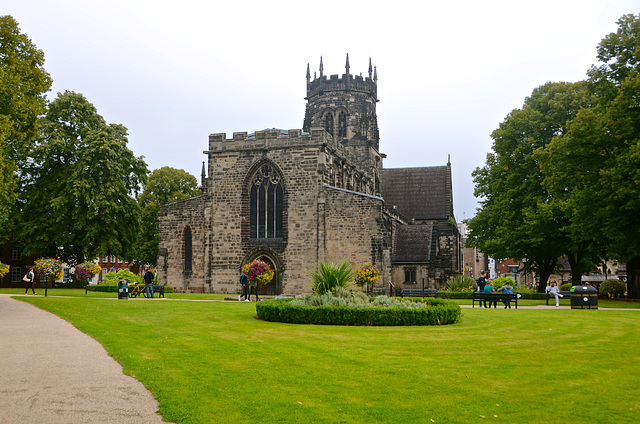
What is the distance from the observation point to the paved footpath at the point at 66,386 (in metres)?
7.73

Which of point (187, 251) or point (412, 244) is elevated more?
Result: point (412, 244)

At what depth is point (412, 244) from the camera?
49000 millimetres

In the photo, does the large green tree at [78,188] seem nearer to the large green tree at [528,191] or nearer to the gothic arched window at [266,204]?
the gothic arched window at [266,204]

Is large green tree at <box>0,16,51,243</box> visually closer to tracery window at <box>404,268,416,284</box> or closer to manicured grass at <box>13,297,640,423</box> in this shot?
manicured grass at <box>13,297,640,423</box>

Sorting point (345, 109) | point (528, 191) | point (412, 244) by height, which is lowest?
point (412, 244)

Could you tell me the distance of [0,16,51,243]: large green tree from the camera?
22.6 m

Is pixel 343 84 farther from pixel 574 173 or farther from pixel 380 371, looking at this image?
pixel 380 371

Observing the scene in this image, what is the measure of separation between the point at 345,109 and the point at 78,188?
2720 cm

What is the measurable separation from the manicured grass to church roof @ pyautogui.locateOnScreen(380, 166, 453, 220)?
4315 centimetres

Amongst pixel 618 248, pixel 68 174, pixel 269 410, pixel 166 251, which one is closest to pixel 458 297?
pixel 618 248

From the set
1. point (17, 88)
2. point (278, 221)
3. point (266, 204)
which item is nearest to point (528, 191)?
point (278, 221)

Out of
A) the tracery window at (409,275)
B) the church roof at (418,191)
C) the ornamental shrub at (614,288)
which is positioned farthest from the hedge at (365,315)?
the church roof at (418,191)

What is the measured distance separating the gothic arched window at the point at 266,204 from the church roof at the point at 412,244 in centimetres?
1217

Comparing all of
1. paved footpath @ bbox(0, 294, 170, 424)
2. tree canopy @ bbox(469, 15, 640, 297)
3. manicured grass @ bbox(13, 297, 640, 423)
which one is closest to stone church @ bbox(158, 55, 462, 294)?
tree canopy @ bbox(469, 15, 640, 297)
